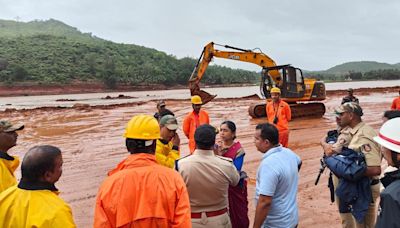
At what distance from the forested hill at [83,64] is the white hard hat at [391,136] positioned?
53.3 metres

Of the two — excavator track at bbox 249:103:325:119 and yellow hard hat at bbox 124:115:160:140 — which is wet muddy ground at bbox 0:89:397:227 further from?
yellow hard hat at bbox 124:115:160:140

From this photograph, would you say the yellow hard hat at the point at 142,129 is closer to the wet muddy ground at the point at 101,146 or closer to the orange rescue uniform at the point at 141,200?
the orange rescue uniform at the point at 141,200

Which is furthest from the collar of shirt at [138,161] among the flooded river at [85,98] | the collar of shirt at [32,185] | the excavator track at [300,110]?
the flooded river at [85,98]

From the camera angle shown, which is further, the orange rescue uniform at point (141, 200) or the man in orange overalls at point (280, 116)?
the man in orange overalls at point (280, 116)

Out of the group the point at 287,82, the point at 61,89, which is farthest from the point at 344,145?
Answer: the point at 61,89

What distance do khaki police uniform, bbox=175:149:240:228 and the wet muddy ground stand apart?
275 centimetres

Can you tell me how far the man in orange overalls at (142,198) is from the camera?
7.58 feet

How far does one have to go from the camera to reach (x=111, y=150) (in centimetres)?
1221

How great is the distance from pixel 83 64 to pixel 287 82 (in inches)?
1996

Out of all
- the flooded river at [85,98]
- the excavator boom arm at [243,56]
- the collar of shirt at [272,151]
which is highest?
the excavator boom arm at [243,56]

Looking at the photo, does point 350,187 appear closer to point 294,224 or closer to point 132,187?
point 294,224

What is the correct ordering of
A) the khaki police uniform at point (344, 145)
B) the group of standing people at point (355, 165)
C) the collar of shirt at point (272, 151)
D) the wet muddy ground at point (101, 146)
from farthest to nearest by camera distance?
the wet muddy ground at point (101, 146) < the khaki police uniform at point (344, 145) < the group of standing people at point (355, 165) < the collar of shirt at point (272, 151)

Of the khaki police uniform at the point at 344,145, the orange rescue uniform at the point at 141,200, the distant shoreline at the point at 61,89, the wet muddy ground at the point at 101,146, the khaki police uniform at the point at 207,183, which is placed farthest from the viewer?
the distant shoreline at the point at 61,89

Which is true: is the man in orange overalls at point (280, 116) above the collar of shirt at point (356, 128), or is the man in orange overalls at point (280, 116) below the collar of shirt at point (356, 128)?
below
